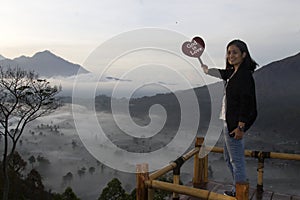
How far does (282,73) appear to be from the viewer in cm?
8862

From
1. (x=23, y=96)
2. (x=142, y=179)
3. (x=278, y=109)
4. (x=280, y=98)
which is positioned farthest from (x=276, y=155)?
(x=280, y=98)

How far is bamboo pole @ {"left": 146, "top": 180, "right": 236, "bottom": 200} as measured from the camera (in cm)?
231

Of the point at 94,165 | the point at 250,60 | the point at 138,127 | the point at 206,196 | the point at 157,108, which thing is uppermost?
the point at 250,60

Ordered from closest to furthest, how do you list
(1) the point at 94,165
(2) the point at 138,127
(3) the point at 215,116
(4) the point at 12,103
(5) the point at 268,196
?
(3) the point at 215,116
(5) the point at 268,196
(2) the point at 138,127
(4) the point at 12,103
(1) the point at 94,165

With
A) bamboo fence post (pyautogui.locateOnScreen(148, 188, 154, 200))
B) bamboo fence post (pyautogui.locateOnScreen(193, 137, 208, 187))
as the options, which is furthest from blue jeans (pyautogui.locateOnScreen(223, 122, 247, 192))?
bamboo fence post (pyautogui.locateOnScreen(193, 137, 208, 187))

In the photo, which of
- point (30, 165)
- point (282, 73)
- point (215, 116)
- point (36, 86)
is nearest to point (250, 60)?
point (215, 116)

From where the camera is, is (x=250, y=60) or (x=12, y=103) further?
(x=12, y=103)

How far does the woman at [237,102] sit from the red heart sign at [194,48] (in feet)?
1.30

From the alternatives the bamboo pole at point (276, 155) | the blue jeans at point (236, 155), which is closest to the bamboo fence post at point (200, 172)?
the bamboo pole at point (276, 155)

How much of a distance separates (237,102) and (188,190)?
887 millimetres

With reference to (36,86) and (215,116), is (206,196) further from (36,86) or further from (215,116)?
(36,86)

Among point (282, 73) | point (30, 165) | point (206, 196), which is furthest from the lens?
point (282, 73)

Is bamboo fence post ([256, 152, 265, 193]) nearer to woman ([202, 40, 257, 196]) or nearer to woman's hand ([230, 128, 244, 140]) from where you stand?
woman ([202, 40, 257, 196])

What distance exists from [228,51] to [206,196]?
1.35 meters
